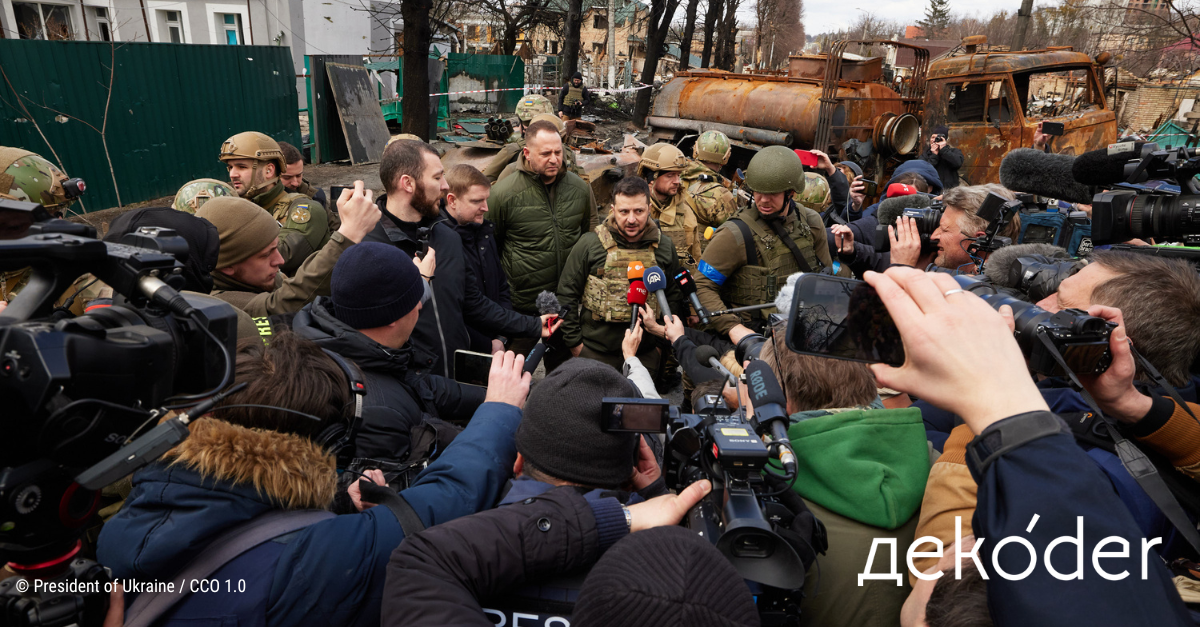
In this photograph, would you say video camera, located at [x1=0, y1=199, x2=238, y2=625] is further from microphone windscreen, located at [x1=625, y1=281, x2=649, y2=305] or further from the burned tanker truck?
the burned tanker truck

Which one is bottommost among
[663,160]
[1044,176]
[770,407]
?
[770,407]

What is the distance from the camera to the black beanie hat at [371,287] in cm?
230

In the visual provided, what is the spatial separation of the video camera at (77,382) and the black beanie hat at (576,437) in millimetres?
700

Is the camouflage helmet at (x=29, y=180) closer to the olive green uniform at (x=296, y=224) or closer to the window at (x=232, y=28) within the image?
the olive green uniform at (x=296, y=224)

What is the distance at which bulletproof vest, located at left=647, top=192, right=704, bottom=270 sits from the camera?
609 centimetres

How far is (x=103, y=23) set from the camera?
15.7 meters

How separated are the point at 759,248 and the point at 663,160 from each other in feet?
7.19

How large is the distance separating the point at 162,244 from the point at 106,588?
0.74 m

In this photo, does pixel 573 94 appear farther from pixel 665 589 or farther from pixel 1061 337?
pixel 665 589

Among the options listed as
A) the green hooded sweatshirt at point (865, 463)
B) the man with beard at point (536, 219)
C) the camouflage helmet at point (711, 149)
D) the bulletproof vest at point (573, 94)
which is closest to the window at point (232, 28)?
the bulletproof vest at point (573, 94)

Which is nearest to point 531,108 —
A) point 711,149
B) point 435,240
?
point 711,149

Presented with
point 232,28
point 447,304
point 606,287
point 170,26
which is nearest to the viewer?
point 447,304

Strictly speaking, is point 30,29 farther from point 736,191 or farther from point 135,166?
point 736,191

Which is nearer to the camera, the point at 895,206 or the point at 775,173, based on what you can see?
the point at 775,173
